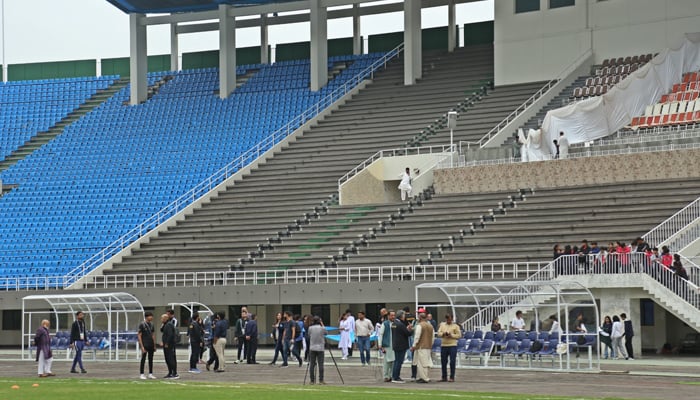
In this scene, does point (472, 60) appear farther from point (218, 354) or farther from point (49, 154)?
point (218, 354)

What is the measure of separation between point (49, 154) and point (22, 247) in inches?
470

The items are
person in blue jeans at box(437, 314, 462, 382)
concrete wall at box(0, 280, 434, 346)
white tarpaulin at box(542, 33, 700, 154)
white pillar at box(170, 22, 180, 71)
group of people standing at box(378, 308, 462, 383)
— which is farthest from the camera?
white pillar at box(170, 22, 180, 71)

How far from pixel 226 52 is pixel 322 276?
86.2 feet

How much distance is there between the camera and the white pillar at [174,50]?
273 ft

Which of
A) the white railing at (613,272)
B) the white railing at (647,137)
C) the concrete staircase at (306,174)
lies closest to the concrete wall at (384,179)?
the concrete staircase at (306,174)

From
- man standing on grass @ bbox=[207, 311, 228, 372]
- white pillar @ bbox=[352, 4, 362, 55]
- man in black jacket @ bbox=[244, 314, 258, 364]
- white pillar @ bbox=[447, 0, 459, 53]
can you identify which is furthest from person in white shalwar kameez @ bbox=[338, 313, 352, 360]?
white pillar @ bbox=[352, 4, 362, 55]

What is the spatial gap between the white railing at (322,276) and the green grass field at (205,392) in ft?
59.5

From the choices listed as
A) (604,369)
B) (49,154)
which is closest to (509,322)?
(604,369)

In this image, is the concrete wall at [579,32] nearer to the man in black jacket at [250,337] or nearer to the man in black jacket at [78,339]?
the man in black jacket at [250,337]

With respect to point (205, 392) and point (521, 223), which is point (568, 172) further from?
point (205, 392)

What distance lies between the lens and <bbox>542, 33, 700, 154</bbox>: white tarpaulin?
196 feet

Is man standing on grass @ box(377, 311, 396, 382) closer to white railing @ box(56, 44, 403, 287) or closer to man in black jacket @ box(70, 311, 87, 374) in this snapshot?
man in black jacket @ box(70, 311, 87, 374)

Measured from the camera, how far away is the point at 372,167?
6169cm

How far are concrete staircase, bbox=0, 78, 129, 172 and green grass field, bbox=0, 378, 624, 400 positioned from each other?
4268 cm
